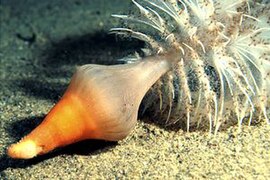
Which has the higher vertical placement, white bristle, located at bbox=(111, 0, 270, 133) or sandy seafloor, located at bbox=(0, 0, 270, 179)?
white bristle, located at bbox=(111, 0, 270, 133)

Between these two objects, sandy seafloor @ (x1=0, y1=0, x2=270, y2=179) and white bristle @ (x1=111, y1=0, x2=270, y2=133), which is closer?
sandy seafloor @ (x1=0, y1=0, x2=270, y2=179)

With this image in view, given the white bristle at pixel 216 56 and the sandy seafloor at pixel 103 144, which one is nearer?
the sandy seafloor at pixel 103 144

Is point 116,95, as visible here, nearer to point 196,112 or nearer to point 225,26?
point 196,112

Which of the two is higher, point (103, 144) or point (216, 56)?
point (216, 56)

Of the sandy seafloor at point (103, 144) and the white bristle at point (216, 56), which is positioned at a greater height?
the white bristle at point (216, 56)
